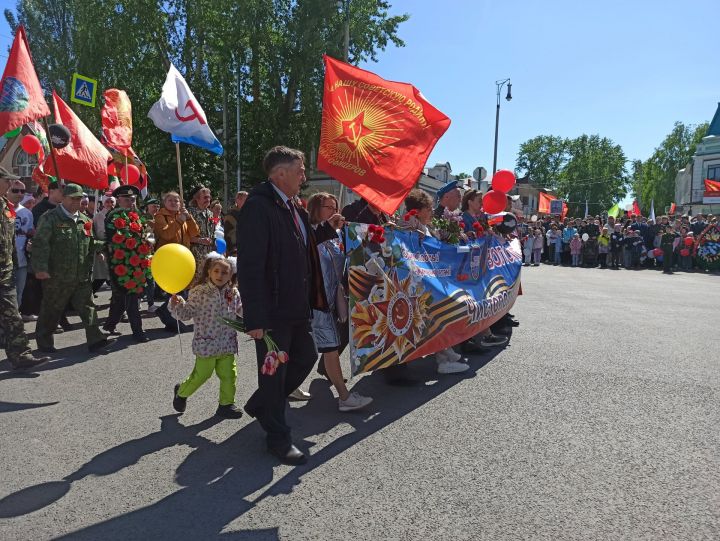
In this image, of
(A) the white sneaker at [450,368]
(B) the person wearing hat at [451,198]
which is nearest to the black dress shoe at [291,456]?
(A) the white sneaker at [450,368]

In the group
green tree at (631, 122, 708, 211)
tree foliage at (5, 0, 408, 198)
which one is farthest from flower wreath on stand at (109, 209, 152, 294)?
green tree at (631, 122, 708, 211)

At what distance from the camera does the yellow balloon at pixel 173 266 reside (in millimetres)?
4066

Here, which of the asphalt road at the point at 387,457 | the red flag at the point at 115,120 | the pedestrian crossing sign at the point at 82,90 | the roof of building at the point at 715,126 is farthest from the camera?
the roof of building at the point at 715,126

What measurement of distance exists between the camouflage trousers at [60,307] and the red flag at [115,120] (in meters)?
4.15

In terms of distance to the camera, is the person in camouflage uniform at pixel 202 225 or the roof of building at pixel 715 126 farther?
the roof of building at pixel 715 126

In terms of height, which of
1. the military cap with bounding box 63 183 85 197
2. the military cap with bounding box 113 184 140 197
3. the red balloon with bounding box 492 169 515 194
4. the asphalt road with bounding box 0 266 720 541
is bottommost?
the asphalt road with bounding box 0 266 720 541

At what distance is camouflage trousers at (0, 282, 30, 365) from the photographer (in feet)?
17.9

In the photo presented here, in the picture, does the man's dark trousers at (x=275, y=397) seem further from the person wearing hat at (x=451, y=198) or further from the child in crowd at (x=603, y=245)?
the child in crowd at (x=603, y=245)

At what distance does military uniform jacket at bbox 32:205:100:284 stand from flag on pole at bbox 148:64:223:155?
1808 mm

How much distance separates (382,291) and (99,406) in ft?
8.43

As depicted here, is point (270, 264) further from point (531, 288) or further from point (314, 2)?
point (314, 2)

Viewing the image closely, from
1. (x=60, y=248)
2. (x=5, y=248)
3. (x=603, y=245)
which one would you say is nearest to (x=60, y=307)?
(x=60, y=248)

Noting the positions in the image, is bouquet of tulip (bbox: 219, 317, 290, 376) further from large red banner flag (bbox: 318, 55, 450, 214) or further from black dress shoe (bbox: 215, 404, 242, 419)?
large red banner flag (bbox: 318, 55, 450, 214)

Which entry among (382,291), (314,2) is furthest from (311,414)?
(314,2)
